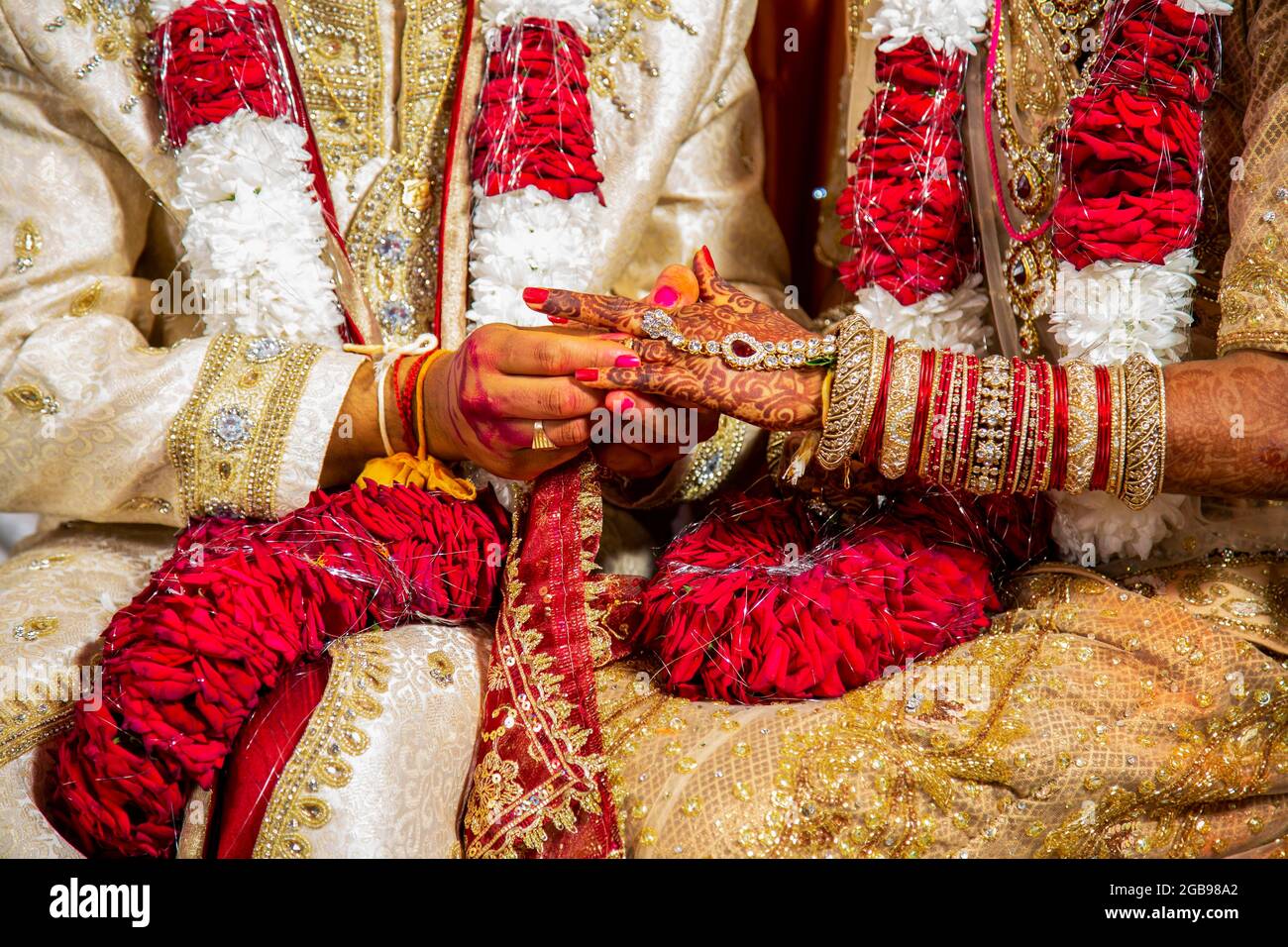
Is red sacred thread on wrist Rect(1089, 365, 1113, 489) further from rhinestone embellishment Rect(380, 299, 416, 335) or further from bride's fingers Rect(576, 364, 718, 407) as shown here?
rhinestone embellishment Rect(380, 299, 416, 335)

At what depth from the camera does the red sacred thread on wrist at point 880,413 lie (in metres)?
1.13

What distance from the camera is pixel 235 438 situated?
136 centimetres

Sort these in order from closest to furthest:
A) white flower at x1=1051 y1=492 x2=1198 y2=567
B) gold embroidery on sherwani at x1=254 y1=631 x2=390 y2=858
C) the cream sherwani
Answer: gold embroidery on sherwani at x1=254 y1=631 x2=390 y2=858, the cream sherwani, white flower at x1=1051 y1=492 x2=1198 y2=567

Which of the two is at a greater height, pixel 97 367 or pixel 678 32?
pixel 678 32

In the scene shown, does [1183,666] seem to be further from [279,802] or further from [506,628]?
[279,802]

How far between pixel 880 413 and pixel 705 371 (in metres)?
0.18

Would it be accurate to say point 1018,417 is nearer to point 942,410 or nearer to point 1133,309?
point 942,410

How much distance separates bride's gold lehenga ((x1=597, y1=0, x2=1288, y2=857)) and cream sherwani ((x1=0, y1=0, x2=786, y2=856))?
0.80 feet

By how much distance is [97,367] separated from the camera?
1395 millimetres

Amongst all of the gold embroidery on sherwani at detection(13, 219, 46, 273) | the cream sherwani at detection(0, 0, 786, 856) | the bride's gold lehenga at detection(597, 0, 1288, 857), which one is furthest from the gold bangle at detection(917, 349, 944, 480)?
the gold embroidery on sherwani at detection(13, 219, 46, 273)

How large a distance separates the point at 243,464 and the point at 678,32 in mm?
817

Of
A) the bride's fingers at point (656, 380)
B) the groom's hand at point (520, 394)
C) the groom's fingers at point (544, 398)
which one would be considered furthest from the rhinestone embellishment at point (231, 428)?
the bride's fingers at point (656, 380)

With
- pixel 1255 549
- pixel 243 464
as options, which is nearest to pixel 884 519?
pixel 1255 549

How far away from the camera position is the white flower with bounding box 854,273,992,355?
1.44 m
